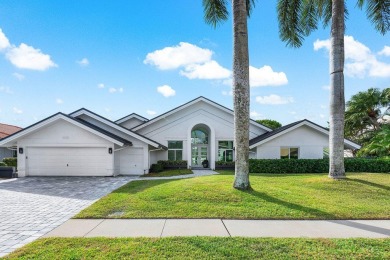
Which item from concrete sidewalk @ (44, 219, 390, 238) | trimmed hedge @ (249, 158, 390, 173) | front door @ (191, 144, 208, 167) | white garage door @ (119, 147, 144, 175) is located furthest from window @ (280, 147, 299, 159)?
concrete sidewalk @ (44, 219, 390, 238)

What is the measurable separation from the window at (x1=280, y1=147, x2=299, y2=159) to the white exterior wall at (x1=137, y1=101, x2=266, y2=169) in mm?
4612

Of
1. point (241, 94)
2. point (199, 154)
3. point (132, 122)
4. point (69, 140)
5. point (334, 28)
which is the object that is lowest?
point (199, 154)

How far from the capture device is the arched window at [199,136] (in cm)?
2606

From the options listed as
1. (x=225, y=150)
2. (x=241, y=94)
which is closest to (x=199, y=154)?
(x=225, y=150)

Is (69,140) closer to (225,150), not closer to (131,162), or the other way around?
(131,162)

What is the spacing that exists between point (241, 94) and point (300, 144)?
1387cm

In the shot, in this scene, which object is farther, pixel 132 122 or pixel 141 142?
pixel 132 122

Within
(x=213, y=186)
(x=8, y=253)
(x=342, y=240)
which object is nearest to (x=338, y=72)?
(x=213, y=186)

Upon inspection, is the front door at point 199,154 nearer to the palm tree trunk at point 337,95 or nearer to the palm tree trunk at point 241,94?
the palm tree trunk at point 337,95

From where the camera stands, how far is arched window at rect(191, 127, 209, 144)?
26062mm

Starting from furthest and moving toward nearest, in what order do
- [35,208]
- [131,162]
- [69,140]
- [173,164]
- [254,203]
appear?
[173,164]
[131,162]
[69,140]
[35,208]
[254,203]

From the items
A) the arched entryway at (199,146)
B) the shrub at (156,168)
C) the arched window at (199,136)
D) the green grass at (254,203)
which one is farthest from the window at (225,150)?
the green grass at (254,203)

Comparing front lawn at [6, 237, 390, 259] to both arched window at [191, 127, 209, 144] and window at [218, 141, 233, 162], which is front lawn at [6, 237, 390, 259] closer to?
window at [218, 141, 233, 162]

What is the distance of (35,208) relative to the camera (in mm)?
8797
